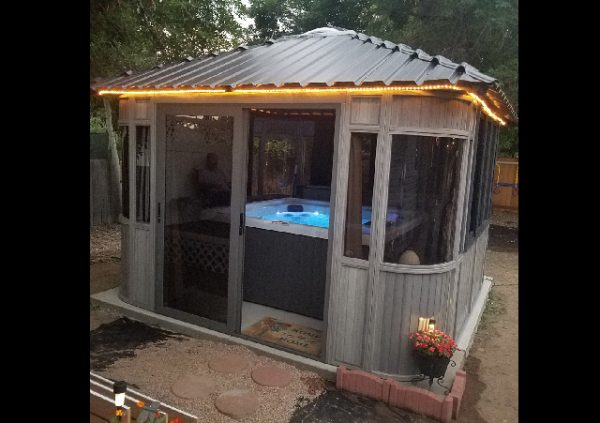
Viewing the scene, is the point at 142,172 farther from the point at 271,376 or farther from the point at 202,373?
the point at 271,376

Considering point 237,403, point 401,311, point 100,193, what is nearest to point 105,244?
point 100,193

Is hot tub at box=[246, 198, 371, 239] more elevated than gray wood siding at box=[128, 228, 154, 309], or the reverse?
hot tub at box=[246, 198, 371, 239]

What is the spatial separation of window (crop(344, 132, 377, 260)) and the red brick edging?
1.14m

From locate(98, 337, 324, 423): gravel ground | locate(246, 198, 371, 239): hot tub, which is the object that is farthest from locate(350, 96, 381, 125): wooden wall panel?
locate(98, 337, 324, 423): gravel ground

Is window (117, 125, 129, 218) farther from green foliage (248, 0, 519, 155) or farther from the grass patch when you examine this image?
green foliage (248, 0, 519, 155)

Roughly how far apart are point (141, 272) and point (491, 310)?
211 inches

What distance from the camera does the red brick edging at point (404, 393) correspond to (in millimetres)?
3973

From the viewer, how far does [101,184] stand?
37.1 feet

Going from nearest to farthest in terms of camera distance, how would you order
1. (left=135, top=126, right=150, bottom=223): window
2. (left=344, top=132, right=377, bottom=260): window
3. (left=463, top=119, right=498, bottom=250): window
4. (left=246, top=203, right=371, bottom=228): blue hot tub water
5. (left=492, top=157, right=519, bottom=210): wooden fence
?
(left=344, top=132, right=377, bottom=260): window → (left=463, top=119, right=498, bottom=250): window → (left=135, top=126, right=150, bottom=223): window → (left=246, top=203, right=371, bottom=228): blue hot tub water → (left=492, top=157, right=519, bottom=210): wooden fence

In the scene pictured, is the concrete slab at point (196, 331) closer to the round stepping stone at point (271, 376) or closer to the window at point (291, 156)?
the round stepping stone at point (271, 376)

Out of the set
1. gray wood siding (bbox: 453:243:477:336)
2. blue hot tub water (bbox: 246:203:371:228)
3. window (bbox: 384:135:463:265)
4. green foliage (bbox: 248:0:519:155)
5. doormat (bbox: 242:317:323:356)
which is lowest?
Result: doormat (bbox: 242:317:323:356)

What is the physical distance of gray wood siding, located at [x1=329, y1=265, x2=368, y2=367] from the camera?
4.47 metres
